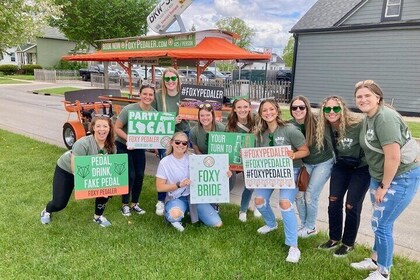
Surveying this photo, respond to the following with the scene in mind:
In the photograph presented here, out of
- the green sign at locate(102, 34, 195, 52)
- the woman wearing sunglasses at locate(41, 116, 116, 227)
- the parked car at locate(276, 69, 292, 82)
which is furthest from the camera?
the parked car at locate(276, 69, 292, 82)

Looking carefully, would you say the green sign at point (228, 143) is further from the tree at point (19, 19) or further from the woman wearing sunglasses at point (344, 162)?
the tree at point (19, 19)

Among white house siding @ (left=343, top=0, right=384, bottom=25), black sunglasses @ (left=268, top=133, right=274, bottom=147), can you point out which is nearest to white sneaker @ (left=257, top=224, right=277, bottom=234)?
black sunglasses @ (left=268, top=133, right=274, bottom=147)

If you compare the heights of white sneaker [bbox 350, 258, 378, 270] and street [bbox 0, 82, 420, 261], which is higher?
white sneaker [bbox 350, 258, 378, 270]

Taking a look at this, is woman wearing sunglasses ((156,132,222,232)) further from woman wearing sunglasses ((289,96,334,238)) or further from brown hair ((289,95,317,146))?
brown hair ((289,95,317,146))

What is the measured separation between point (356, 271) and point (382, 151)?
4.36 ft

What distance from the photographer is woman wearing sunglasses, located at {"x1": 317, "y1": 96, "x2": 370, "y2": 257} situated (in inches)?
136

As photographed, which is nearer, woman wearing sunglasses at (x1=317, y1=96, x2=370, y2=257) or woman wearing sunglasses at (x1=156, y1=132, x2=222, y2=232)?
woman wearing sunglasses at (x1=317, y1=96, x2=370, y2=257)

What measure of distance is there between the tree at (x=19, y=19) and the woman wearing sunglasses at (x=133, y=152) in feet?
19.7

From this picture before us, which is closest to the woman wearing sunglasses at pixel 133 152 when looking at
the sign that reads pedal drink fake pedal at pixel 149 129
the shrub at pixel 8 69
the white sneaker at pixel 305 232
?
the sign that reads pedal drink fake pedal at pixel 149 129

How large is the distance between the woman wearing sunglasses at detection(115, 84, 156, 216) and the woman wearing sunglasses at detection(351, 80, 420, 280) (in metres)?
2.73

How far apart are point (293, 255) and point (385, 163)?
1388mm

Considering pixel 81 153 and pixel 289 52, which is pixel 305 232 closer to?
pixel 81 153

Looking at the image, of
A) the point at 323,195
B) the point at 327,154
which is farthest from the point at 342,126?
the point at 323,195

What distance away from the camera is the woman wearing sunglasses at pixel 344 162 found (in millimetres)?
3459
